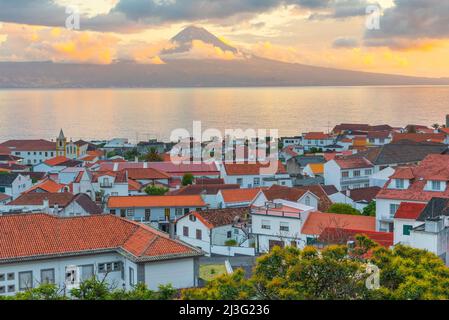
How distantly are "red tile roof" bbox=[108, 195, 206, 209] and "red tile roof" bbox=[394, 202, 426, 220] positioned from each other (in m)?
12.8

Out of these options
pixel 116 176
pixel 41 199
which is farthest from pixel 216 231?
pixel 116 176

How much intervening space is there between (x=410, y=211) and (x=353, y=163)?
→ 2095 centimetres

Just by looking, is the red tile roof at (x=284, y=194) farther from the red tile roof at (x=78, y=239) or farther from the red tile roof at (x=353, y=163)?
the red tile roof at (x=78, y=239)

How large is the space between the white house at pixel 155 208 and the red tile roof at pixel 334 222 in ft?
28.8

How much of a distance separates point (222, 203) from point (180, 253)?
57.8ft

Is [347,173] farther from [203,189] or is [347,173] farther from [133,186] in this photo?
[133,186]

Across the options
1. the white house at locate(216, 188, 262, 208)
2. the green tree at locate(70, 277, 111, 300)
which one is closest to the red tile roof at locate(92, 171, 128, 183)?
the white house at locate(216, 188, 262, 208)

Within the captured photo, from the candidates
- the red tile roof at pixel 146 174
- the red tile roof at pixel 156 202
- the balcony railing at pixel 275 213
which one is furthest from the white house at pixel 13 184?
the balcony railing at pixel 275 213

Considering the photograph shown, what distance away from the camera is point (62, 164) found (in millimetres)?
58156

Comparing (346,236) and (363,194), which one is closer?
(346,236)

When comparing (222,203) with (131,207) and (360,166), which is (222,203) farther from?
(360,166)

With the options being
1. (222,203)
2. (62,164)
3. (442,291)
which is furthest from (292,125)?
(442,291)

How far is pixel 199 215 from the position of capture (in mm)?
28953

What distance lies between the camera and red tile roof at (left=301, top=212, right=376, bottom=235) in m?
26.4
